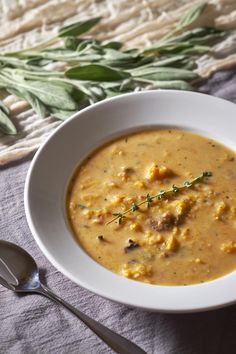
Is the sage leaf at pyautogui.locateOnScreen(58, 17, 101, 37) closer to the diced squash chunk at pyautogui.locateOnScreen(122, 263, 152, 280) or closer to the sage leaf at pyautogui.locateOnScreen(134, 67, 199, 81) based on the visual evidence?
the sage leaf at pyautogui.locateOnScreen(134, 67, 199, 81)

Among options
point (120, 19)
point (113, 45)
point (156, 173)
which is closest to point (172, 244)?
point (156, 173)

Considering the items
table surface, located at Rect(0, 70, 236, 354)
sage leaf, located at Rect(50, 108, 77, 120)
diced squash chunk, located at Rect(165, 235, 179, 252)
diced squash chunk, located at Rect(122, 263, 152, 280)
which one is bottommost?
table surface, located at Rect(0, 70, 236, 354)

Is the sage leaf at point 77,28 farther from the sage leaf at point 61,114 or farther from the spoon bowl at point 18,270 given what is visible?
the spoon bowl at point 18,270

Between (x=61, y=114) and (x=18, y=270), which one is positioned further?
(x=61, y=114)

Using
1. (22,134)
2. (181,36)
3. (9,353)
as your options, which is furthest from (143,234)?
→ (181,36)

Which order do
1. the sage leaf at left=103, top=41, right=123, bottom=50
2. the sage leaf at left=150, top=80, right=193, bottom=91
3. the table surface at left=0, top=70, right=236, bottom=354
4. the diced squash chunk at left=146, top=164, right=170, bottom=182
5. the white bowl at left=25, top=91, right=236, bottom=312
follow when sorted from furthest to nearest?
the sage leaf at left=103, top=41, right=123, bottom=50 → the sage leaf at left=150, top=80, right=193, bottom=91 → the diced squash chunk at left=146, top=164, right=170, bottom=182 → the table surface at left=0, top=70, right=236, bottom=354 → the white bowl at left=25, top=91, right=236, bottom=312

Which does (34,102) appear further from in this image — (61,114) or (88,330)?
(88,330)

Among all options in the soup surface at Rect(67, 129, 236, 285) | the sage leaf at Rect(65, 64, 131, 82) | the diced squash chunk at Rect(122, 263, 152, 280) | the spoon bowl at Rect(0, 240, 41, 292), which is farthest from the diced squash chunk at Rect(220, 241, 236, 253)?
the sage leaf at Rect(65, 64, 131, 82)
